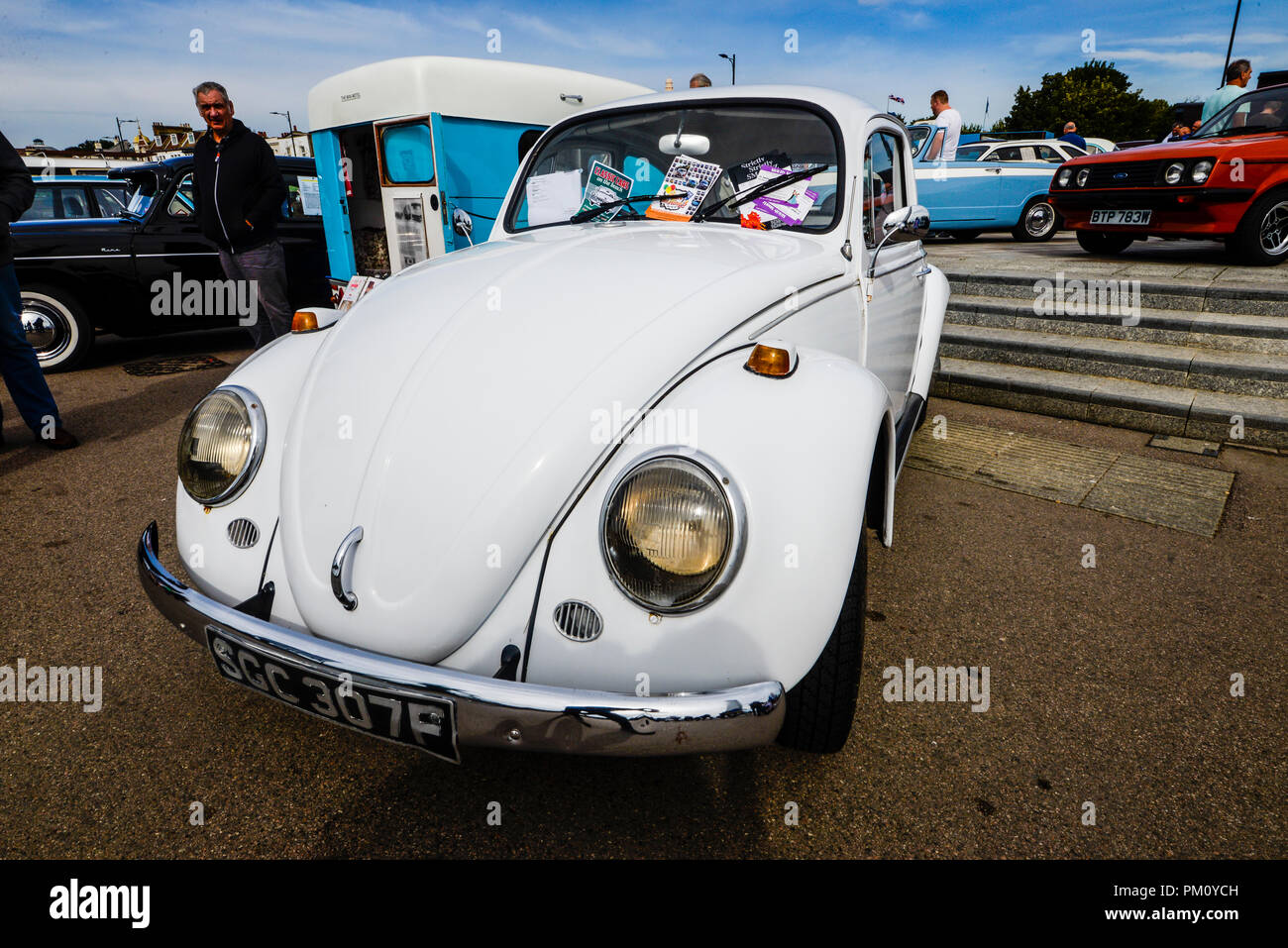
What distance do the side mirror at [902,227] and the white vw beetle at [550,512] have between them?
2.67 ft

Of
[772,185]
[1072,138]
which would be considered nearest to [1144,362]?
[772,185]

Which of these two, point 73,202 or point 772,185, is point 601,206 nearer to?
point 772,185

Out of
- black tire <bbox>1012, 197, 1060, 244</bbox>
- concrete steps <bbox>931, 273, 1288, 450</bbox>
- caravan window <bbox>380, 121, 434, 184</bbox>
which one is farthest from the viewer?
black tire <bbox>1012, 197, 1060, 244</bbox>

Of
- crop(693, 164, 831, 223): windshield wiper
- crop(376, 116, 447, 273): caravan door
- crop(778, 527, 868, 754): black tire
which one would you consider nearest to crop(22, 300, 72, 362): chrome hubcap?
crop(376, 116, 447, 273): caravan door

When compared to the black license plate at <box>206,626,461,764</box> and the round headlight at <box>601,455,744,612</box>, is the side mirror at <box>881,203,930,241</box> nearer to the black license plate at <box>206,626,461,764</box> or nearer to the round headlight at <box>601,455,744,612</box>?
the round headlight at <box>601,455,744,612</box>

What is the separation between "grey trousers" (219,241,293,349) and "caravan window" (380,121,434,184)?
Result: 1.73 meters

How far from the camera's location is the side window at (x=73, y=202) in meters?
7.87

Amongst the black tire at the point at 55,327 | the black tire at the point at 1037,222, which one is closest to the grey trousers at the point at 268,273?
the black tire at the point at 55,327

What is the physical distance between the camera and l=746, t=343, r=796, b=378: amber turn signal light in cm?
173

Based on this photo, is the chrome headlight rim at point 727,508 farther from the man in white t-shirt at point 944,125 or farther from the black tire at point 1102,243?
the man in white t-shirt at point 944,125

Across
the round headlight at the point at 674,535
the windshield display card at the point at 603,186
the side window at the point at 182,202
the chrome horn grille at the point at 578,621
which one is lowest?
the chrome horn grille at the point at 578,621

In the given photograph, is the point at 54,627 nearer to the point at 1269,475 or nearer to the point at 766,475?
the point at 766,475

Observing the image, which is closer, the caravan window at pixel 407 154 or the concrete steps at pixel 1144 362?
the concrete steps at pixel 1144 362
